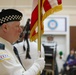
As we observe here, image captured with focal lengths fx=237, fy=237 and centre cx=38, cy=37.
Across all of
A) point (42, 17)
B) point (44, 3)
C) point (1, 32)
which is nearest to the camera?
point (1, 32)

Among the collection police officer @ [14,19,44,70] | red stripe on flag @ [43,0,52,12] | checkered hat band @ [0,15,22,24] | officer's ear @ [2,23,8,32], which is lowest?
police officer @ [14,19,44,70]

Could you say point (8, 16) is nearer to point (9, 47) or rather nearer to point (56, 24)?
point (9, 47)

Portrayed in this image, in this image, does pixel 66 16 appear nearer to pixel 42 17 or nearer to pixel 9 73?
pixel 42 17

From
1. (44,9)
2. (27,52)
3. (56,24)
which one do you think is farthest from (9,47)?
(56,24)

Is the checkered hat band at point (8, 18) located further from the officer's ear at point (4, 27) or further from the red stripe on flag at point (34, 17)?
the red stripe on flag at point (34, 17)

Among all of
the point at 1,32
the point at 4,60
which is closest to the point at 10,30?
the point at 1,32

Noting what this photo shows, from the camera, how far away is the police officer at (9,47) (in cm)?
155

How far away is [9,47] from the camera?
167cm

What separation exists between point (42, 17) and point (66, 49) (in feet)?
23.2

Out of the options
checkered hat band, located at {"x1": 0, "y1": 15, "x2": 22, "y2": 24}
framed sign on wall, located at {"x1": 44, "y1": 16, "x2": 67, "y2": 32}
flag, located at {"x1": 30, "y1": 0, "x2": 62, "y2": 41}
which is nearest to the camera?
checkered hat band, located at {"x1": 0, "y1": 15, "x2": 22, "y2": 24}

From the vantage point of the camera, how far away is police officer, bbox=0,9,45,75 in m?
1.55

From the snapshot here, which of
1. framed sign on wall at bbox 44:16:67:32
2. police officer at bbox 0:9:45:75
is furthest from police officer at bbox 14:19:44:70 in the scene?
framed sign on wall at bbox 44:16:67:32

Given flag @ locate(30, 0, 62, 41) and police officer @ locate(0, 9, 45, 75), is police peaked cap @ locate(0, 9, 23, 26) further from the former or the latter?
flag @ locate(30, 0, 62, 41)

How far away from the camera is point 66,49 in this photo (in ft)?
30.4
